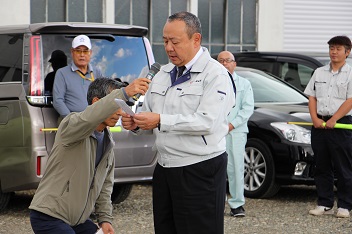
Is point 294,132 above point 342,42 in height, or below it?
below

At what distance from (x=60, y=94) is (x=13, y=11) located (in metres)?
9.12

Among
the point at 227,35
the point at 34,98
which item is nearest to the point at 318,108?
the point at 34,98

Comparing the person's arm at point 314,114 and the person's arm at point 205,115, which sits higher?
the person's arm at point 205,115

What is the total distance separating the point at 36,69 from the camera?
9.66 metres

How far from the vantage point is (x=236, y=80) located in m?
10.5

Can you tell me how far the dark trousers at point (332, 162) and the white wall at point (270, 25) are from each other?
12211mm

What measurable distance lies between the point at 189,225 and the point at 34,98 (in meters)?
4.31

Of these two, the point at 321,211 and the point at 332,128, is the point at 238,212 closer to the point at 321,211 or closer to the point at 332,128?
the point at 321,211

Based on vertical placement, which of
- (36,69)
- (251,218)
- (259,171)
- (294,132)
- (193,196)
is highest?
(36,69)

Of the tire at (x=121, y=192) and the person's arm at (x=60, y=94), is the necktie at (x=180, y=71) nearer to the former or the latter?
the person's arm at (x=60, y=94)

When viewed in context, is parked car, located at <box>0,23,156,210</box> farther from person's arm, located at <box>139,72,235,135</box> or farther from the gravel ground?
person's arm, located at <box>139,72,235,135</box>

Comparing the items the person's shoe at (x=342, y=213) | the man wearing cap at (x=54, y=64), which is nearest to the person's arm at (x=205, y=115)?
the man wearing cap at (x=54, y=64)

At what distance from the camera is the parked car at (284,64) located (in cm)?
1350

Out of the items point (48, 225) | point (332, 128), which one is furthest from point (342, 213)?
point (48, 225)
